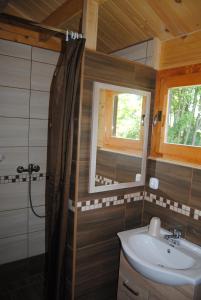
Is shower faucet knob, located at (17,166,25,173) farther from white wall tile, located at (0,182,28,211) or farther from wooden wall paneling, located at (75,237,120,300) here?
wooden wall paneling, located at (75,237,120,300)

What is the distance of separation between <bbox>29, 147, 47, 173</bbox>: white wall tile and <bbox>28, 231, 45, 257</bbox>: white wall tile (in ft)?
2.18

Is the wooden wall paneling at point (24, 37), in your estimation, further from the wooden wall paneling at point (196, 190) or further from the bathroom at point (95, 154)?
the wooden wall paneling at point (196, 190)

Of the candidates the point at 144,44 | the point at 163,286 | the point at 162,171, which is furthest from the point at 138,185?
the point at 144,44

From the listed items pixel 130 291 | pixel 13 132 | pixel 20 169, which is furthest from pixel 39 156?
pixel 130 291

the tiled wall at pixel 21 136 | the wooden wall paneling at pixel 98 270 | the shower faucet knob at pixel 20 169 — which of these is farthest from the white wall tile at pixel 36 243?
the wooden wall paneling at pixel 98 270

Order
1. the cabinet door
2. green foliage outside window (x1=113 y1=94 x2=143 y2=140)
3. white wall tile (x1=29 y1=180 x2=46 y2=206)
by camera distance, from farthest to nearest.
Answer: white wall tile (x1=29 y1=180 x2=46 y2=206)
green foliage outside window (x1=113 y1=94 x2=143 y2=140)
the cabinet door

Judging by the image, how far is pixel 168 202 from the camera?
6.11 ft

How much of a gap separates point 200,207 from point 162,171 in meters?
0.40

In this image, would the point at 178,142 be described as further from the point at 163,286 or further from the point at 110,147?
the point at 163,286

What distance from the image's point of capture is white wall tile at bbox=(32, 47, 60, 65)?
226 centimetres

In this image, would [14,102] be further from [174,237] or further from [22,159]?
[174,237]

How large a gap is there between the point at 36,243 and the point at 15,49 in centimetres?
191

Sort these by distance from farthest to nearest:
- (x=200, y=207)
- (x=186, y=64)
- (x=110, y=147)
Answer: (x=110, y=147) → (x=186, y=64) → (x=200, y=207)

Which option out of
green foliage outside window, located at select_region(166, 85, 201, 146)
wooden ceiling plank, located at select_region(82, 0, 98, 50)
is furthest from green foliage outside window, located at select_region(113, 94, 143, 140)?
wooden ceiling plank, located at select_region(82, 0, 98, 50)
